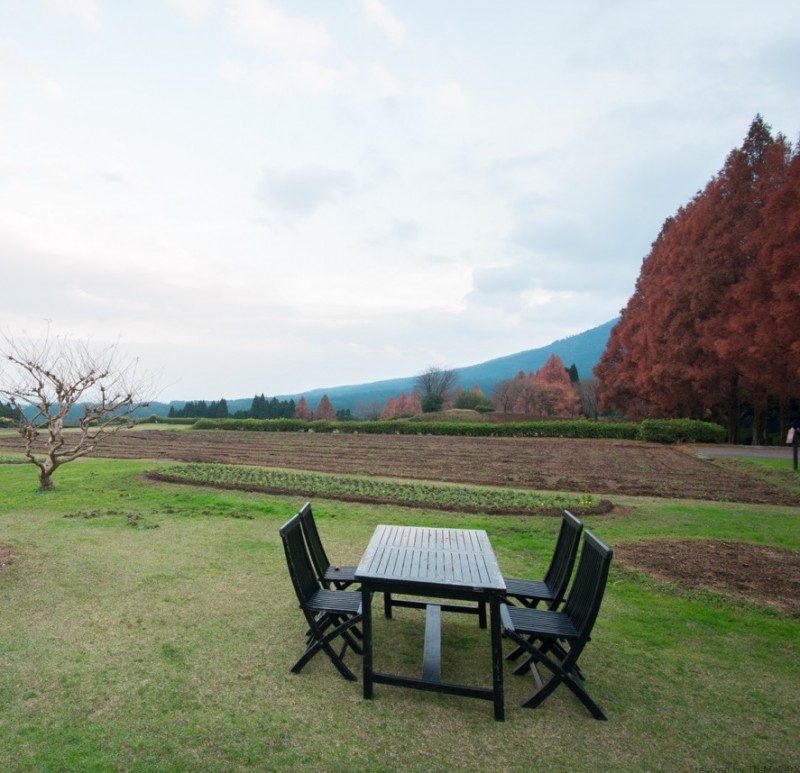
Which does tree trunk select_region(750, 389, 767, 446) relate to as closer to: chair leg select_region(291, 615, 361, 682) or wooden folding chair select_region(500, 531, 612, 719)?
wooden folding chair select_region(500, 531, 612, 719)

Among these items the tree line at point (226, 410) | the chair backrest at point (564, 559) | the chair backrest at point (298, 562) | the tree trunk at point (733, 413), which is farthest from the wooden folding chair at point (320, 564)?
the tree line at point (226, 410)

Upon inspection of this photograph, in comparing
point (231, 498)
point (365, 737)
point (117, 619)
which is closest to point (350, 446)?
point (231, 498)

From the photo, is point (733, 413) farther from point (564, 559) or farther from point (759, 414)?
point (564, 559)

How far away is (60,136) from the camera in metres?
10.4

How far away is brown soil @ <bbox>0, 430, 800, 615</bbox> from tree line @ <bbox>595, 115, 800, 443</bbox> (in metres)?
4.52

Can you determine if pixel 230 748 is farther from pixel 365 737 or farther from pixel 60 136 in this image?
pixel 60 136

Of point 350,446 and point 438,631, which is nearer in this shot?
point 438,631

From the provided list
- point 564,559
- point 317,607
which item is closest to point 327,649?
point 317,607

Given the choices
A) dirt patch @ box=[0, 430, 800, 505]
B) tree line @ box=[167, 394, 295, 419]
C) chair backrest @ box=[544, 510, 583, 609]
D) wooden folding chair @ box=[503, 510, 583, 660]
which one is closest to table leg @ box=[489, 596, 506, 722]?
wooden folding chair @ box=[503, 510, 583, 660]

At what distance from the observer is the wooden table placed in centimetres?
287

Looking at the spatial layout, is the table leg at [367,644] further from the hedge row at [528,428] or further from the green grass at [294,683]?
the hedge row at [528,428]

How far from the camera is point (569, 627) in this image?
3.14 meters

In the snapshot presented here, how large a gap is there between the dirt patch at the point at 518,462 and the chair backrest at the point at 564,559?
795 cm

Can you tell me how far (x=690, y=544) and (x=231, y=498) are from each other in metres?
7.94
